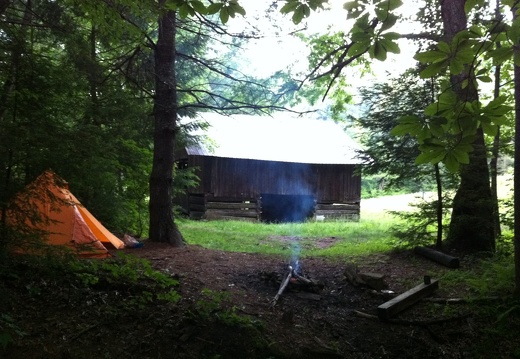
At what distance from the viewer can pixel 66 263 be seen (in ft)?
16.7

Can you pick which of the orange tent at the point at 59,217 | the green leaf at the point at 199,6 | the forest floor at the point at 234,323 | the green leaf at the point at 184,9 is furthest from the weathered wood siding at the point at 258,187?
the green leaf at the point at 199,6

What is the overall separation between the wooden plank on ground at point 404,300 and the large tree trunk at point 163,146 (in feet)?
16.6

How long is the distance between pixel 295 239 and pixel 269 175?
908 centimetres

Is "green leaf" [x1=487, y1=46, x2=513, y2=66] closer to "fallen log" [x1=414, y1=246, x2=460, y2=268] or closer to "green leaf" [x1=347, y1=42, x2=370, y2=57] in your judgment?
"green leaf" [x1=347, y1=42, x2=370, y2=57]

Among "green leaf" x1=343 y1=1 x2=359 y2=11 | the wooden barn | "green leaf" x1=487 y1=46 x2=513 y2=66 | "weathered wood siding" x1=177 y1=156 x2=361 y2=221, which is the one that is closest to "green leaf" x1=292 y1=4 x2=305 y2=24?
"green leaf" x1=343 y1=1 x2=359 y2=11

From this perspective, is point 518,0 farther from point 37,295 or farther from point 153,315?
point 37,295

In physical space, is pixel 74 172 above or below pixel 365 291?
above

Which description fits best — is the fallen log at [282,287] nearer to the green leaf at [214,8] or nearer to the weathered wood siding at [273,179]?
the green leaf at [214,8]

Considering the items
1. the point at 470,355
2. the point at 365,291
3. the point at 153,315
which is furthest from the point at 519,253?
the point at 153,315

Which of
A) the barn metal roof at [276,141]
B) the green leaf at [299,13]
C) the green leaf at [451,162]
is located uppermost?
the barn metal roof at [276,141]

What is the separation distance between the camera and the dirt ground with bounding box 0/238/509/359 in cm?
419

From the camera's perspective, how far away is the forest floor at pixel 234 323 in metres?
4.18

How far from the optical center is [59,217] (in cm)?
742

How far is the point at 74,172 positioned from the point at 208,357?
3.10 metres
